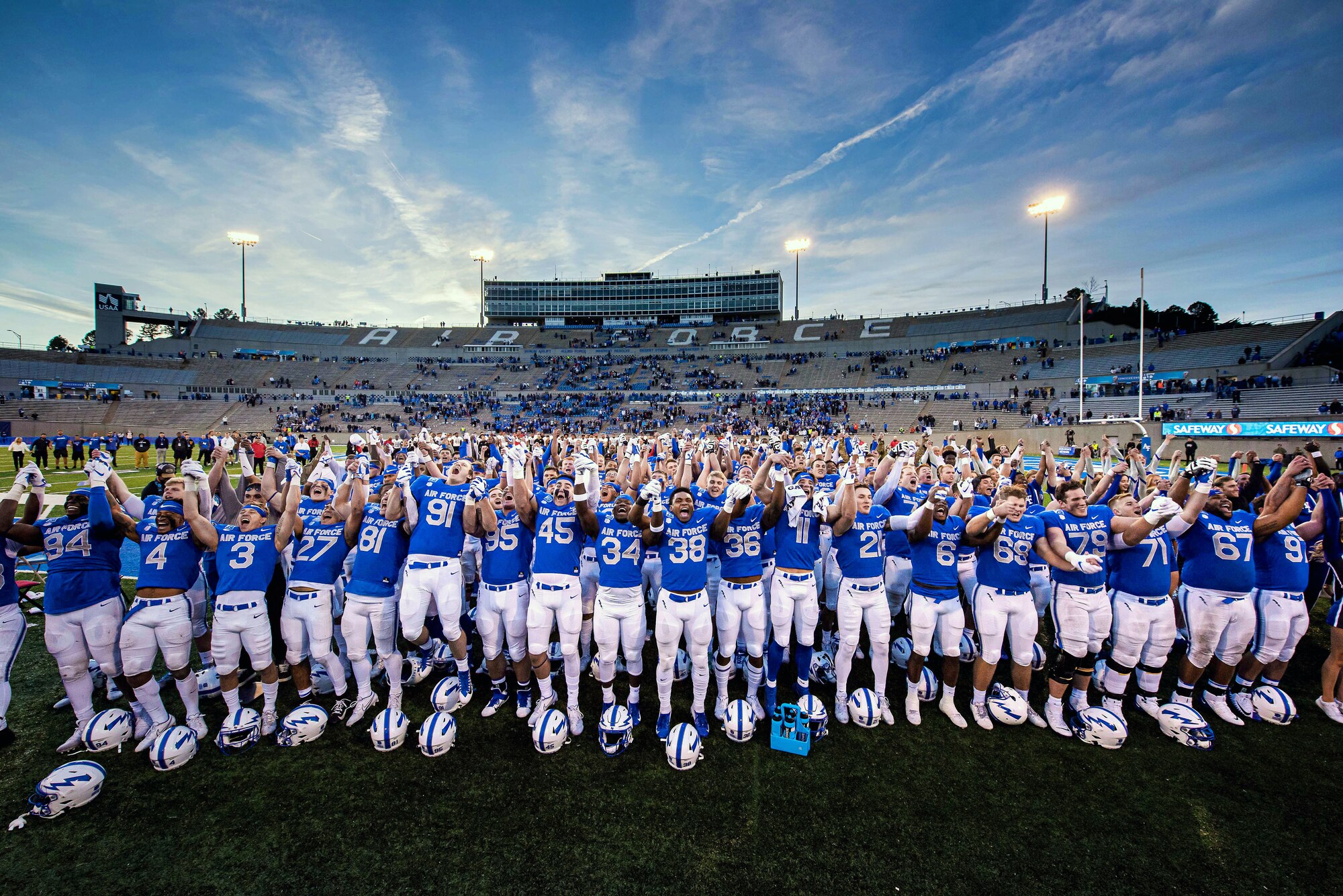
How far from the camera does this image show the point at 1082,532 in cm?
589

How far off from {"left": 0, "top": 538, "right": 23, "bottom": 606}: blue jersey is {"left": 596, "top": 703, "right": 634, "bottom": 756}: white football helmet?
228 inches

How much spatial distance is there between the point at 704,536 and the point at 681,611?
77cm

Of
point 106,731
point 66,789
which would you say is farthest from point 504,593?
point 106,731

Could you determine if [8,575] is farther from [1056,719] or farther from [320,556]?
[1056,719]

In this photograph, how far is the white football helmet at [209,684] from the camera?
614 cm

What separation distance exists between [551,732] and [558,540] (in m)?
1.82

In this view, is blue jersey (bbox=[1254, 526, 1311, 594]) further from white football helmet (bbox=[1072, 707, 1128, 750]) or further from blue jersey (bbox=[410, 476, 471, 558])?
blue jersey (bbox=[410, 476, 471, 558])

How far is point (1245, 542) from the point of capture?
18.5 feet

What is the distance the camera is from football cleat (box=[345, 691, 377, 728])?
18.5 feet

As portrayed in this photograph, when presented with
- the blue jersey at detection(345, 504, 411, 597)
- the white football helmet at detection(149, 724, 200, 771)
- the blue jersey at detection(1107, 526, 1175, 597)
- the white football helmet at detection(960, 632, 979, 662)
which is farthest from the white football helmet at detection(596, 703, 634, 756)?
the blue jersey at detection(1107, 526, 1175, 597)

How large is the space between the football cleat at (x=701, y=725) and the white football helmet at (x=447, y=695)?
2.58m

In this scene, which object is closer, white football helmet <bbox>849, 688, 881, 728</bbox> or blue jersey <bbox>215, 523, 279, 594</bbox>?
blue jersey <bbox>215, 523, 279, 594</bbox>

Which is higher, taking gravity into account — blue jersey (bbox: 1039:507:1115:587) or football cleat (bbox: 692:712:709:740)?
blue jersey (bbox: 1039:507:1115:587)

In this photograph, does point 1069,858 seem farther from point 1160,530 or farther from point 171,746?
point 171,746
